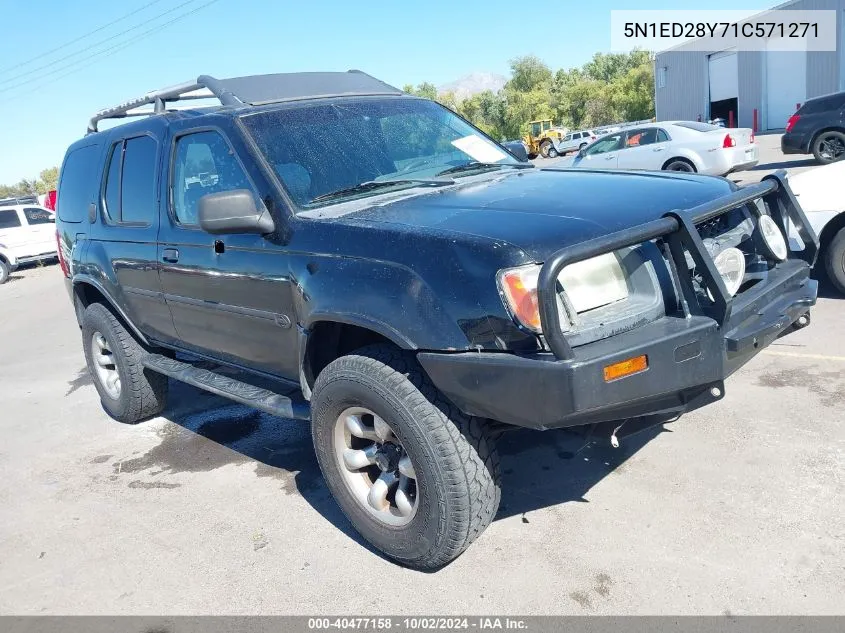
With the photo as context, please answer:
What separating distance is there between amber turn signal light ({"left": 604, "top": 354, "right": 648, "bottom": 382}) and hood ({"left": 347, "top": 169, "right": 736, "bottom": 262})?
0.45 meters

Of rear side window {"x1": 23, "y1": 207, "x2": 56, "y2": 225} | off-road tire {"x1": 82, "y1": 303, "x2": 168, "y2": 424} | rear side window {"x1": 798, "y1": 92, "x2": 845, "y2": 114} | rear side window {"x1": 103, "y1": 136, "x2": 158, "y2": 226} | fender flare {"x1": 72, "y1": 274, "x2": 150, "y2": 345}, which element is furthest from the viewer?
rear side window {"x1": 23, "y1": 207, "x2": 56, "y2": 225}

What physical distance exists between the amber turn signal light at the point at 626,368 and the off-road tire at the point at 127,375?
Answer: 146 inches

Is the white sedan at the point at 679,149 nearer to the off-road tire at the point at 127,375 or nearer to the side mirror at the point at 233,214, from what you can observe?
the off-road tire at the point at 127,375

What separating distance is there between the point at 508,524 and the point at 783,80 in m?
37.0

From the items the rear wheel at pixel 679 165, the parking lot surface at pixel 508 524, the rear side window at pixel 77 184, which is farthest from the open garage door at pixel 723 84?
the rear side window at pixel 77 184

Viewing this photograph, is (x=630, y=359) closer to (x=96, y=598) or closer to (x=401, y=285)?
(x=401, y=285)

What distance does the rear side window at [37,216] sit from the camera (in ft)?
61.6

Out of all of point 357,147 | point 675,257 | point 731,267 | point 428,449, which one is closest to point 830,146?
point 731,267

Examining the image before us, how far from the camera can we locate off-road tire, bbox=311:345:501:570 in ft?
9.00

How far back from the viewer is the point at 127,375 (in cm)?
507

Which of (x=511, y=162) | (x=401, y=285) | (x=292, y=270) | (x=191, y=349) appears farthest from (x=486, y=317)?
(x=191, y=349)

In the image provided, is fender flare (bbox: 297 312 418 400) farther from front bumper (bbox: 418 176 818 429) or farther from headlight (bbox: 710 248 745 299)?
headlight (bbox: 710 248 745 299)

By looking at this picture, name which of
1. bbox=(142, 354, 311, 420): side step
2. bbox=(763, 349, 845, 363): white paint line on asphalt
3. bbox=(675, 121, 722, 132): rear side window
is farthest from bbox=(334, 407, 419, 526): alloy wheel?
bbox=(675, 121, 722, 132): rear side window

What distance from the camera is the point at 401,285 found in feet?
8.95
